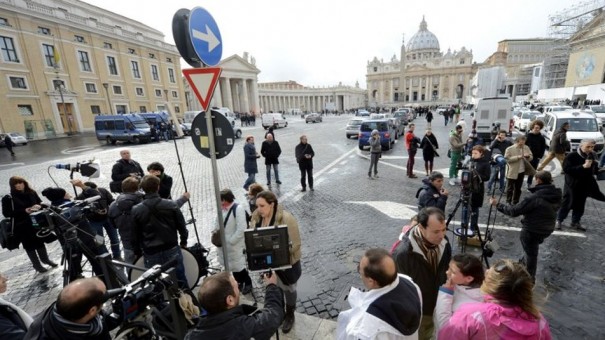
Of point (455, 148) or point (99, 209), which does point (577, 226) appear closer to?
point (455, 148)

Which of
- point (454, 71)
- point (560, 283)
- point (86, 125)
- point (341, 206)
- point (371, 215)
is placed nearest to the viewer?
point (560, 283)

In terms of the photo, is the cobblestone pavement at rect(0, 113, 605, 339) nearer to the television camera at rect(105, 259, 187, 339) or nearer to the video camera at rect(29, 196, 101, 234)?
the video camera at rect(29, 196, 101, 234)

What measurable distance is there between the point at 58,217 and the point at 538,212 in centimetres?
618

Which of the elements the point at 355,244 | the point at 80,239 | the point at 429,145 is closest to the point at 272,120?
the point at 429,145

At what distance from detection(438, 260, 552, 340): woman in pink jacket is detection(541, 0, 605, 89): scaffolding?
184ft

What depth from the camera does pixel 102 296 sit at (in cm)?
177

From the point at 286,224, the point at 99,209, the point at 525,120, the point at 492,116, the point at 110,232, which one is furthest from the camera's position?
the point at 525,120

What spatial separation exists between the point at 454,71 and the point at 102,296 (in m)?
115

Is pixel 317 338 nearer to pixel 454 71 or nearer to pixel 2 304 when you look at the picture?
pixel 2 304

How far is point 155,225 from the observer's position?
3281 mm

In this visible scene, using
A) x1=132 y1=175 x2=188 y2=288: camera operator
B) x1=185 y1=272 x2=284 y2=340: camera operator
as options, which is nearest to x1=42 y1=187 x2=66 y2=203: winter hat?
x1=132 y1=175 x2=188 y2=288: camera operator

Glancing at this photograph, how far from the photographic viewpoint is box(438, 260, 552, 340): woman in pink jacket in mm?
1600

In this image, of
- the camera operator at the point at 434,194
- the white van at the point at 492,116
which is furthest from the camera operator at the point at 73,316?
the white van at the point at 492,116

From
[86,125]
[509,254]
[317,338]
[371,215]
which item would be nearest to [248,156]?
[371,215]
